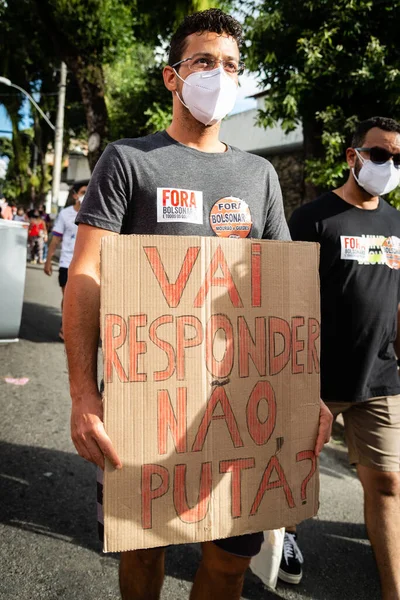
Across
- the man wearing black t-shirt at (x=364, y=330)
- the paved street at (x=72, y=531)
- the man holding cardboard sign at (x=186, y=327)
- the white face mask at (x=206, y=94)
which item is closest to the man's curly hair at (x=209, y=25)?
the man holding cardboard sign at (x=186, y=327)

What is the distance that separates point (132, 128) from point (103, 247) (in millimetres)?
11317

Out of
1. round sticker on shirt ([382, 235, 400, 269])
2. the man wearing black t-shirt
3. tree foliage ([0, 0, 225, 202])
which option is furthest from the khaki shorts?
tree foliage ([0, 0, 225, 202])

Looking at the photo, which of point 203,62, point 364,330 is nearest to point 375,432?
point 364,330

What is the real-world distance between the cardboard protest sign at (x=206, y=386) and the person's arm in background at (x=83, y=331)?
13cm

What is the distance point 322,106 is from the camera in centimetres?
688

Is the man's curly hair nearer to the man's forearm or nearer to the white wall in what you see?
the man's forearm

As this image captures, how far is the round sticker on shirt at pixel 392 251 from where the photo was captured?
2779 millimetres

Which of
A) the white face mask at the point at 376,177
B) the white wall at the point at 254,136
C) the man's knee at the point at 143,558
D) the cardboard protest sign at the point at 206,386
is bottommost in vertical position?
the man's knee at the point at 143,558

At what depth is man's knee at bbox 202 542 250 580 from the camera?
5.98ft

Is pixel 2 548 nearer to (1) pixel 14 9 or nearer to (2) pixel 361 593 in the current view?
(2) pixel 361 593

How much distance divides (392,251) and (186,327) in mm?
1608

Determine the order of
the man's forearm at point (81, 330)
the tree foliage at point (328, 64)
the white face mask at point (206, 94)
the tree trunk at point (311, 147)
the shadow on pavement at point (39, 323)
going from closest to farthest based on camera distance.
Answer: the man's forearm at point (81, 330) → the white face mask at point (206, 94) → the tree foliage at point (328, 64) → the tree trunk at point (311, 147) → the shadow on pavement at point (39, 323)

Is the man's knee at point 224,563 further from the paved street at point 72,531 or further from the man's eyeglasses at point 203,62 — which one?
the man's eyeglasses at point 203,62

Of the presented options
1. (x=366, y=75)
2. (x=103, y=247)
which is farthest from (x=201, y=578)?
(x=366, y=75)
